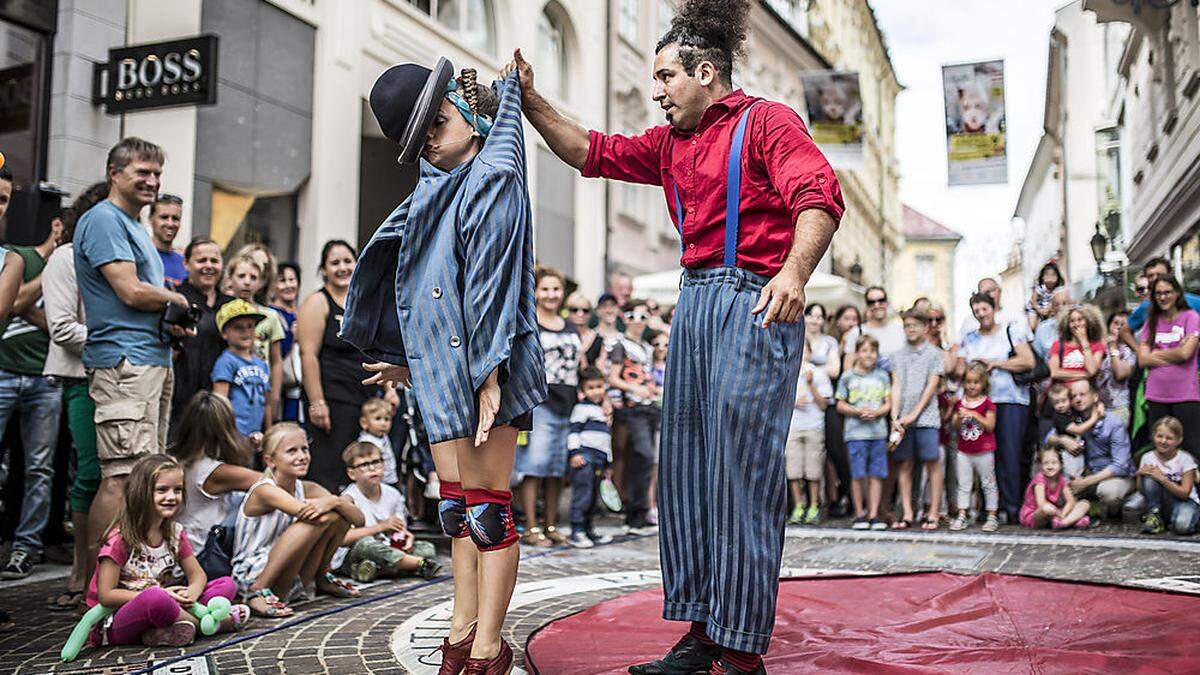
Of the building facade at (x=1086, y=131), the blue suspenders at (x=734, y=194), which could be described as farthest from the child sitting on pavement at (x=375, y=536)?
the building facade at (x=1086, y=131)

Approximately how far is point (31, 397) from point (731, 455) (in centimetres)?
444

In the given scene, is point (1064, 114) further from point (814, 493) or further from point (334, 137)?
point (814, 493)

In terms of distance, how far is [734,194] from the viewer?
129 inches

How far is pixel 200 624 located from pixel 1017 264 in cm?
6928

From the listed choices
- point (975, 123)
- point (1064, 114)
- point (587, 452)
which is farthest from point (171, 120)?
point (1064, 114)

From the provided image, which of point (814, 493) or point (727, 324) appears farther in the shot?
point (814, 493)

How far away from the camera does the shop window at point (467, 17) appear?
47.6 feet

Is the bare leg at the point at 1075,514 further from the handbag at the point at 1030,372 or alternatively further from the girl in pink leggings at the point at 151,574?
the girl in pink leggings at the point at 151,574

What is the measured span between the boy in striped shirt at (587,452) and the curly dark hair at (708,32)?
171 inches

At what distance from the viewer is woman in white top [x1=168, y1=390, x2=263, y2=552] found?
496cm

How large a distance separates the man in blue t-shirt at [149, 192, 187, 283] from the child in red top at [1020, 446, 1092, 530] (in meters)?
6.53

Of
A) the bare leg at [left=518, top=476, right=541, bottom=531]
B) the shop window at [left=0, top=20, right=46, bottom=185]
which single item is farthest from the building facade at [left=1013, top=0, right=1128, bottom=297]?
the shop window at [left=0, top=20, right=46, bottom=185]

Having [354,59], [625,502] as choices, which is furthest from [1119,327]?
[354,59]

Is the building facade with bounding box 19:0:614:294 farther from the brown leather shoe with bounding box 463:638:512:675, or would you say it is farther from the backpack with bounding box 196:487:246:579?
the brown leather shoe with bounding box 463:638:512:675
